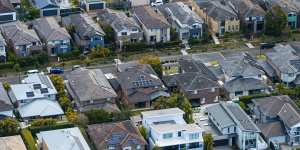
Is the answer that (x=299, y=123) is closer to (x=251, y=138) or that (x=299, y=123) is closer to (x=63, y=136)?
(x=251, y=138)

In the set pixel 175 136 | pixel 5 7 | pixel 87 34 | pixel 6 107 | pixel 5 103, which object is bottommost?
pixel 175 136

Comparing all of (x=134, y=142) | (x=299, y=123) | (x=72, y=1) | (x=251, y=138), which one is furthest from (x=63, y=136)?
(x=72, y=1)

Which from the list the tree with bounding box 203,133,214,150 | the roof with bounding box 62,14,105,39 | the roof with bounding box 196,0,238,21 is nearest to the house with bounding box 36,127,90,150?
the tree with bounding box 203,133,214,150

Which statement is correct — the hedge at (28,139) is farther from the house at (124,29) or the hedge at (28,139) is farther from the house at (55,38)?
the house at (124,29)

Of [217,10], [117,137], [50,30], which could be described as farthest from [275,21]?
[117,137]

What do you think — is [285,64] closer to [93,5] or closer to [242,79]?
[242,79]

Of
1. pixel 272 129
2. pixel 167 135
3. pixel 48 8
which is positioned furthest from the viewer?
pixel 48 8

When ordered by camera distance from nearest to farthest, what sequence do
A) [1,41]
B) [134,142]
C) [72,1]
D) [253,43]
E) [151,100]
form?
[134,142]
[151,100]
[1,41]
[253,43]
[72,1]
